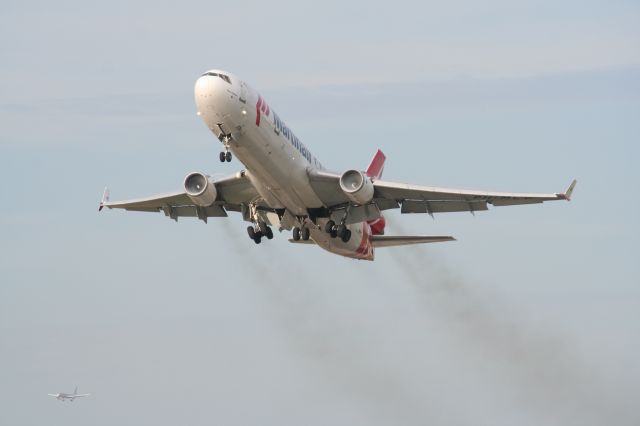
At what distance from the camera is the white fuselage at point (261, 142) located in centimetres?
5694

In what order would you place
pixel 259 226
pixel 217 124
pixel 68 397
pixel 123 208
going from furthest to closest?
1. pixel 68 397
2. pixel 123 208
3. pixel 259 226
4. pixel 217 124

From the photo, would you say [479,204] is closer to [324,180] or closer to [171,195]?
[324,180]

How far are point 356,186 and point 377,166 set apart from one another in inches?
442

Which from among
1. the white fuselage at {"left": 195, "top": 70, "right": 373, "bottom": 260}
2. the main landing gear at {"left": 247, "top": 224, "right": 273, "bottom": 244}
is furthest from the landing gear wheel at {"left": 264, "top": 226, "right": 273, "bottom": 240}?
the white fuselage at {"left": 195, "top": 70, "right": 373, "bottom": 260}

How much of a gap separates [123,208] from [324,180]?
13304 mm

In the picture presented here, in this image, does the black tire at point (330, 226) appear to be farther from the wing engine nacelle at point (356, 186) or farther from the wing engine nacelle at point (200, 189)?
the wing engine nacelle at point (200, 189)

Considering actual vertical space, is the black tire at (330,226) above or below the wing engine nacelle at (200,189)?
below

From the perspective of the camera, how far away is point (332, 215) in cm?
6488

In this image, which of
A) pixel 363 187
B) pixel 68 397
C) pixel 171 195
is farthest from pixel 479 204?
pixel 68 397

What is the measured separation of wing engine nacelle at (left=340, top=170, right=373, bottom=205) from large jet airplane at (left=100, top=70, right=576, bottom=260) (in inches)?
1.8

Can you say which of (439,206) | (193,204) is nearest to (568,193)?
(439,206)

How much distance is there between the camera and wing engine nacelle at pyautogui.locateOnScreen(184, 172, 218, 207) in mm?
63250

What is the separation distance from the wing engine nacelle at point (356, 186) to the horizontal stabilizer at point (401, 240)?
18.8ft

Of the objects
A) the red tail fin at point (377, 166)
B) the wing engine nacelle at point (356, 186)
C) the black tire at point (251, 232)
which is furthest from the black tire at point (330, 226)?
the red tail fin at point (377, 166)
